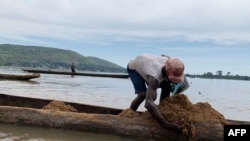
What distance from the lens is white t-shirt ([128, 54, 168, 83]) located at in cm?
505

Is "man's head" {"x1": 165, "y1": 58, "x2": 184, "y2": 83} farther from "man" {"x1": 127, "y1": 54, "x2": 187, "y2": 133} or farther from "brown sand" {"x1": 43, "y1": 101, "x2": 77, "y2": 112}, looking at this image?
"brown sand" {"x1": 43, "y1": 101, "x2": 77, "y2": 112}

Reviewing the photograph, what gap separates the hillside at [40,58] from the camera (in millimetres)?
131750

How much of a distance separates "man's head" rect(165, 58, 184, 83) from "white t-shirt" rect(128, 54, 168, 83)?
155 millimetres

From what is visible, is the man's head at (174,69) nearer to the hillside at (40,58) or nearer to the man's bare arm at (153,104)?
the man's bare arm at (153,104)

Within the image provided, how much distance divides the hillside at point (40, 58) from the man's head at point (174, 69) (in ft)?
407

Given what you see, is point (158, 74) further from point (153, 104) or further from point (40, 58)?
point (40, 58)

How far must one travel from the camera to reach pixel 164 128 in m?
5.11

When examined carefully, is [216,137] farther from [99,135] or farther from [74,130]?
[74,130]

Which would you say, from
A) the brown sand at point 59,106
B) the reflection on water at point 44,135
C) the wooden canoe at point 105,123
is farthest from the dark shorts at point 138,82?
the brown sand at point 59,106

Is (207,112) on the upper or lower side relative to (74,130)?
upper

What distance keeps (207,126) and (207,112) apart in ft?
0.93

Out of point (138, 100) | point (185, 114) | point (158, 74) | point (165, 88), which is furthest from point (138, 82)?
point (185, 114)

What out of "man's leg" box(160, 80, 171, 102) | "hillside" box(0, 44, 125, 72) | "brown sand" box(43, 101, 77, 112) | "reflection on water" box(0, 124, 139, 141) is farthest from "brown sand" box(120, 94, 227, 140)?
"hillside" box(0, 44, 125, 72)

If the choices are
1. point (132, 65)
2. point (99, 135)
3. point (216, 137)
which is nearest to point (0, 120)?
point (99, 135)
